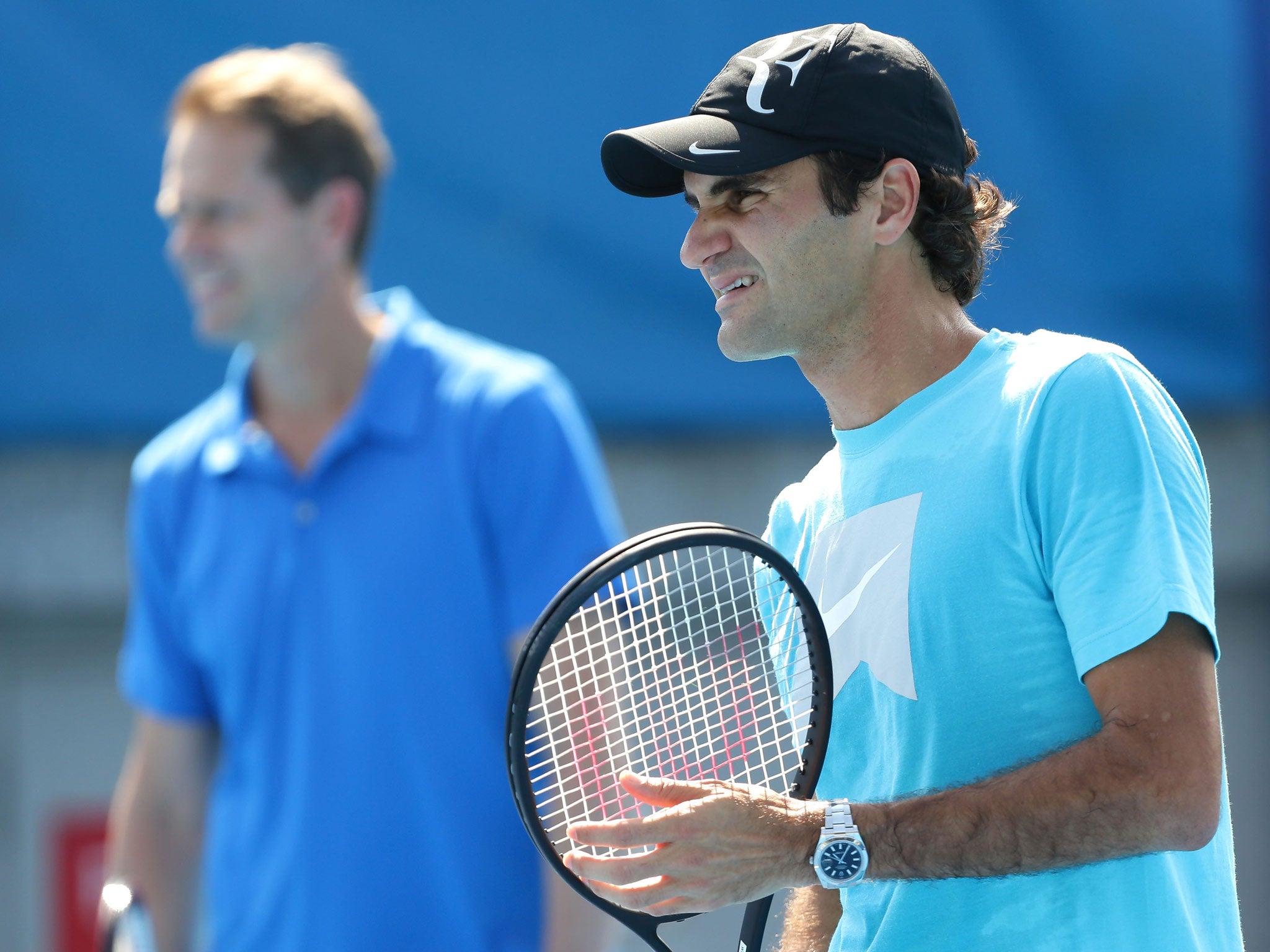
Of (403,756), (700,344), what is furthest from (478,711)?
(700,344)

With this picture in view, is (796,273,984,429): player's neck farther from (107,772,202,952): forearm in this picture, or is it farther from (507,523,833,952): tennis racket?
(107,772,202,952): forearm

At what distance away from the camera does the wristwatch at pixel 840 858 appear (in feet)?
4.91

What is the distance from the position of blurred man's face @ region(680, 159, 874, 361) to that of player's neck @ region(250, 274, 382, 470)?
1.49 metres

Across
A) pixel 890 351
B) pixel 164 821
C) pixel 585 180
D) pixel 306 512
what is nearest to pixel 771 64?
pixel 890 351

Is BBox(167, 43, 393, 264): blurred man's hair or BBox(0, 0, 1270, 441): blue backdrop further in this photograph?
BBox(0, 0, 1270, 441): blue backdrop

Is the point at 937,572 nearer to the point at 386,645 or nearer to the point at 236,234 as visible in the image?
the point at 386,645

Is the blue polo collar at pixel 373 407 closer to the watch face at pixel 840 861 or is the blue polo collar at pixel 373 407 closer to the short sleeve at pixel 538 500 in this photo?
the short sleeve at pixel 538 500

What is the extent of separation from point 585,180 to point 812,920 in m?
2.88

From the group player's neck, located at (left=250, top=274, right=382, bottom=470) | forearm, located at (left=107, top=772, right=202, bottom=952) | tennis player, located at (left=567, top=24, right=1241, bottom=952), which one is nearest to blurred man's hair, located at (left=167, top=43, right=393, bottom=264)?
player's neck, located at (left=250, top=274, right=382, bottom=470)

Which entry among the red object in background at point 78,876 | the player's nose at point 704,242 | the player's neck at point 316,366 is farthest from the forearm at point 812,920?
the red object in background at point 78,876

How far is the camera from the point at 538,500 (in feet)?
9.53

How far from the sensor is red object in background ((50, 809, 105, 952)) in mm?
4359

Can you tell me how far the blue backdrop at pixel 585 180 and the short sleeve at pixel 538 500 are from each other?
1534 mm

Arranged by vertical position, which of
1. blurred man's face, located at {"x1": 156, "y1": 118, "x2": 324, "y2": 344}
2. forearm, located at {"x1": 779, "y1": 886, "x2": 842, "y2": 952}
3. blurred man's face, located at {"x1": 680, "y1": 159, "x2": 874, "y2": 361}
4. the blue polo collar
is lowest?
forearm, located at {"x1": 779, "y1": 886, "x2": 842, "y2": 952}
